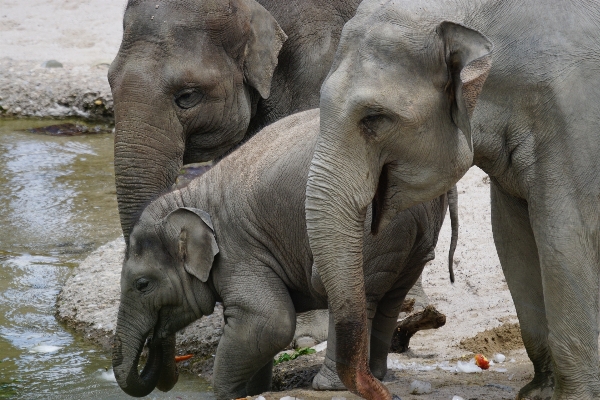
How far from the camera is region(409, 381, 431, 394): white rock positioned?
489 cm

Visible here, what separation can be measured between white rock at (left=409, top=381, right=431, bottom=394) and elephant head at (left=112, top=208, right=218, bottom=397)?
3.35 feet

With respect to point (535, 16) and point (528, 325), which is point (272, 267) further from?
point (535, 16)

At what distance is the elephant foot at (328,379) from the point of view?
504cm

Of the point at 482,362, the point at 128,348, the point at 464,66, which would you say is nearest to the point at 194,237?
the point at 128,348

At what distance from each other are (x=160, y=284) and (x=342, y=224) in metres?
1.69

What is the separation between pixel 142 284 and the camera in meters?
5.31

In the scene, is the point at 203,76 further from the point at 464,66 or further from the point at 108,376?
the point at 464,66

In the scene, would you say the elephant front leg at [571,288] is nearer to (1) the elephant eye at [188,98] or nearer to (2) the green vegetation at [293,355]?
(2) the green vegetation at [293,355]

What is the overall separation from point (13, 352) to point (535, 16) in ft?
12.6

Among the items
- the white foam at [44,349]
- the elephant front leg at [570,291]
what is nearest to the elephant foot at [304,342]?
the white foam at [44,349]

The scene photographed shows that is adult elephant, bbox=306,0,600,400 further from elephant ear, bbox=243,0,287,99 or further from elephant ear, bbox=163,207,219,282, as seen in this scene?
elephant ear, bbox=243,0,287,99

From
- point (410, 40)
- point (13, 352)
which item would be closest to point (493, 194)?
point (410, 40)

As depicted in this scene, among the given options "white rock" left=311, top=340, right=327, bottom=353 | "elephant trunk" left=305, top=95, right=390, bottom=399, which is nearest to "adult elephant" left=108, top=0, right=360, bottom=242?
"white rock" left=311, top=340, right=327, bottom=353

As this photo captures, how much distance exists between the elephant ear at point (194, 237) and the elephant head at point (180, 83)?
0.29 m
